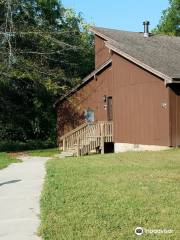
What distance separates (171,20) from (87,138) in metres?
30.3

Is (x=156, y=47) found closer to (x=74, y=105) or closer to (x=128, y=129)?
(x=128, y=129)

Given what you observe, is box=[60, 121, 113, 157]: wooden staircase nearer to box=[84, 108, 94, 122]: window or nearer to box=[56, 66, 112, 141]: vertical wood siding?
box=[56, 66, 112, 141]: vertical wood siding

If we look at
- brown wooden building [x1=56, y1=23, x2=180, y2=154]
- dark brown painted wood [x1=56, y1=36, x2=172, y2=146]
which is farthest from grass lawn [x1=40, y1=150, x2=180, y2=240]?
brown wooden building [x1=56, y1=23, x2=180, y2=154]

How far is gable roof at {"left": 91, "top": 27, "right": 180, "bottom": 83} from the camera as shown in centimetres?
2197

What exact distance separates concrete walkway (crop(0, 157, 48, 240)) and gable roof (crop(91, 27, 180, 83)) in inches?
337

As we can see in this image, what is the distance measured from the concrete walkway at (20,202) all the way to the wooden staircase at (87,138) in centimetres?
805

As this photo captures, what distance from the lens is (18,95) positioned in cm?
3334

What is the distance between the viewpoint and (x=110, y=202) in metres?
9.49

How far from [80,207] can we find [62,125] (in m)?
22.6

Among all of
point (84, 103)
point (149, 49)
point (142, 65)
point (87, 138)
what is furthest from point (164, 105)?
point (84, 103)

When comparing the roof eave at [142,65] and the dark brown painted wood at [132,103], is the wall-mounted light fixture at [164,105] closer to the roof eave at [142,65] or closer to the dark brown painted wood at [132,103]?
the dark brown painted wood at [132,103]

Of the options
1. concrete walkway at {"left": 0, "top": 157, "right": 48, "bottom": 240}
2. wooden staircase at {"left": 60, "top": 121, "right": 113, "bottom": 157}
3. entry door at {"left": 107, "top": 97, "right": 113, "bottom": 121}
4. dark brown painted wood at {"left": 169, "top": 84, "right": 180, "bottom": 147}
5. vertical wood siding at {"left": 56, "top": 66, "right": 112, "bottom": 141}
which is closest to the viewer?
concrete walkway at {"left": 0, "top": 157, "right": 48, "bottom": 240}

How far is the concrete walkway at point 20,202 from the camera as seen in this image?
7.76m

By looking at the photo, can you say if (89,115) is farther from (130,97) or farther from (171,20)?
(171,20)
